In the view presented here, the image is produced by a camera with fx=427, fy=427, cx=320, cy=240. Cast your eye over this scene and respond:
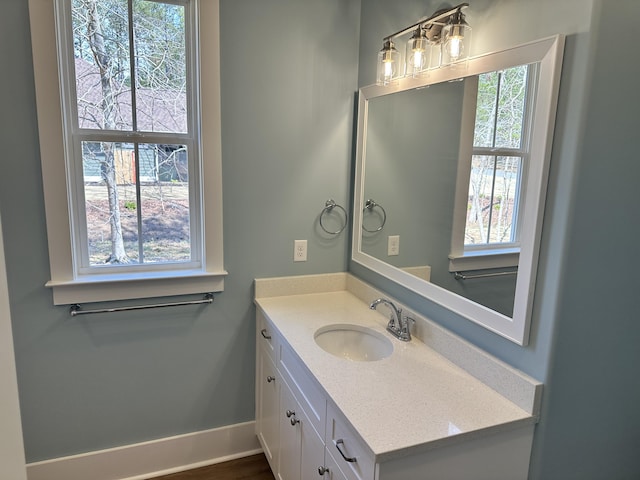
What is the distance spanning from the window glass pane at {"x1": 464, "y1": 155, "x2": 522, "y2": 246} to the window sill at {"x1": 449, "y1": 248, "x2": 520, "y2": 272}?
38 mm

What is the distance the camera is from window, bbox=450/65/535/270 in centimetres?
132

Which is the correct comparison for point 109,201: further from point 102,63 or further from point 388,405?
point 388,405

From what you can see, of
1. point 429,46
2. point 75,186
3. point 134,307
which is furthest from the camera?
point 134,307

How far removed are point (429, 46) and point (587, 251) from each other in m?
0.99

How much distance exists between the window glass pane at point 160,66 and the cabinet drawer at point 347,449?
1520mm

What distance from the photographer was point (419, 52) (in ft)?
5.58

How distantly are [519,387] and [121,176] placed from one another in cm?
187

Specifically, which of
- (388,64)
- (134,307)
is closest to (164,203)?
(134,307)

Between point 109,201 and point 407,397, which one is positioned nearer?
point 407,397

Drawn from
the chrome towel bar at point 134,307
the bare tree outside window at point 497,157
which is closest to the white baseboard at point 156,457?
the chrome towel bar at point 134,307

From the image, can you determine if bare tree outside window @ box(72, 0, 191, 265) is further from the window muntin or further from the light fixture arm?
the light fixture arm

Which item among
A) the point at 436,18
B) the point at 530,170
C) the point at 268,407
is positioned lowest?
the point at 268,407

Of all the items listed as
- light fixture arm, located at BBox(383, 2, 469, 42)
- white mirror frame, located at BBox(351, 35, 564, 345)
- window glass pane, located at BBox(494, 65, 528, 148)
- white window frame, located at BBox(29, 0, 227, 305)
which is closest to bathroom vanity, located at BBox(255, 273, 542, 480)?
white mirror frame, located at BBox(351, 35, 564, 345)

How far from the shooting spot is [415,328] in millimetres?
1810
